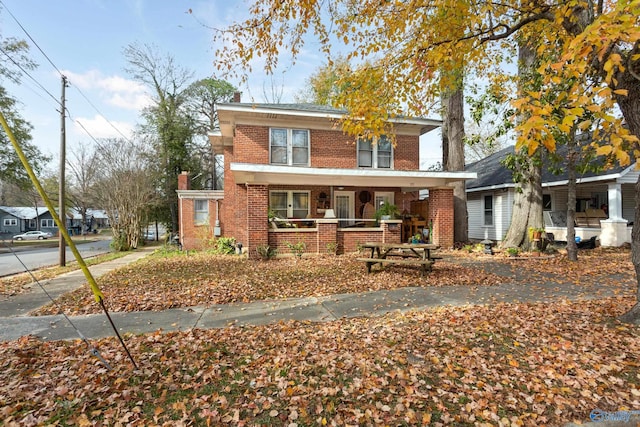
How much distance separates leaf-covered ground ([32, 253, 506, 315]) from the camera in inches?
242

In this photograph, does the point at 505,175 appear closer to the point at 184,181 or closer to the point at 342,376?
the point at 342,376

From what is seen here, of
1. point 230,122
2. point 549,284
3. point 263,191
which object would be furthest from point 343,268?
point 230,122

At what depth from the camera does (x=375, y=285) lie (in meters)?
7.02

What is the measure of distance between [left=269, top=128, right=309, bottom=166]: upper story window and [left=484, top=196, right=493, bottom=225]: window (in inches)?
447

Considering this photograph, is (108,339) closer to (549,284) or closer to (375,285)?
(375,285)

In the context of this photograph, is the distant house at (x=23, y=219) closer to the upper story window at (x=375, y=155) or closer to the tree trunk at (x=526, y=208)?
the upper story window at (x=375, y=155)

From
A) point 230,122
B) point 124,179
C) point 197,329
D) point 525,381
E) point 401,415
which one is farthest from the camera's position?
point 124,179

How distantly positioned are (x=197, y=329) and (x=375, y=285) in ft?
12.6

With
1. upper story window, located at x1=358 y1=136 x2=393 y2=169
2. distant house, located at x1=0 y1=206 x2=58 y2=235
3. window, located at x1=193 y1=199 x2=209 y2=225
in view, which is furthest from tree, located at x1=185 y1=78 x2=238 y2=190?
distant house, located at x1=0 y1=206 x2=58 y2=235

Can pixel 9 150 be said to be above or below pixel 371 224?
above

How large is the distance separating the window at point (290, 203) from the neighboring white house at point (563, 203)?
27.7 ft

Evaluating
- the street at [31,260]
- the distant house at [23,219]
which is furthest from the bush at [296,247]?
the distant house at [23,219]

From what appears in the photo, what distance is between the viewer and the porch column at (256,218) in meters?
10.9

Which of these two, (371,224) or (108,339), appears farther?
(371,224)
